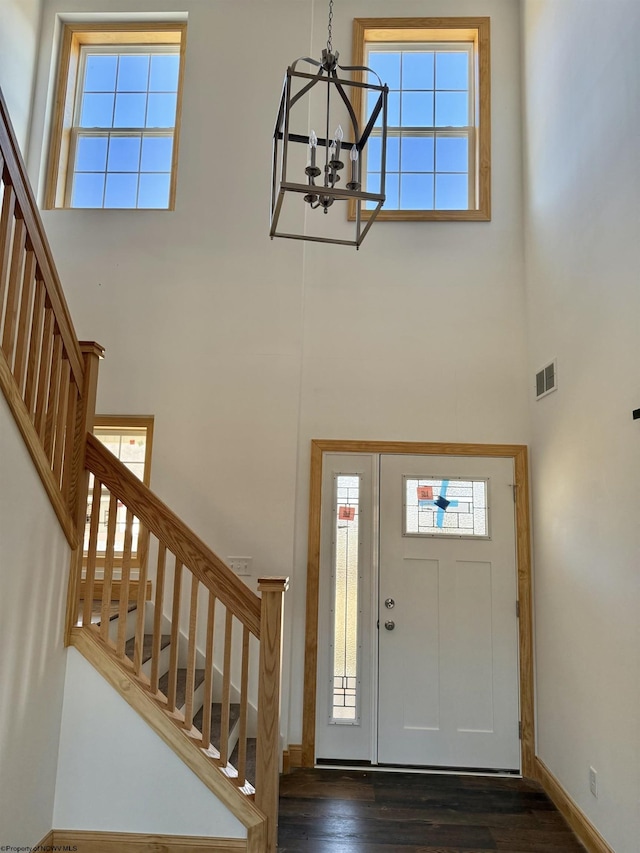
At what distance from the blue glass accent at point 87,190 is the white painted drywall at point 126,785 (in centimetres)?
348

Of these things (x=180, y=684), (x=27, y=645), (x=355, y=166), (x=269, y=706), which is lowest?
(x=180, y=684)

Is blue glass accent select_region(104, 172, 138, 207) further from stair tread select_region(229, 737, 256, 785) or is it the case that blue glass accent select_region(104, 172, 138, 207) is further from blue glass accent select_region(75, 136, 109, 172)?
stair tread select_region(229, 737, 256, 785)

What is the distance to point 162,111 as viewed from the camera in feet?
14.7

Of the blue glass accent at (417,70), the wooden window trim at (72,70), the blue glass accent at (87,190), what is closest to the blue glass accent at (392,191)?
the blue glass accent at (417,70)

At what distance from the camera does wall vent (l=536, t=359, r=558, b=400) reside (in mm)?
3473

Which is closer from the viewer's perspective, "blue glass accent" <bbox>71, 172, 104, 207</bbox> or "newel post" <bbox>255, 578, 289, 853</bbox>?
"newel post" <bbox>255, 578, 289, 853</bbox>

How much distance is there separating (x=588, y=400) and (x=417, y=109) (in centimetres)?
271

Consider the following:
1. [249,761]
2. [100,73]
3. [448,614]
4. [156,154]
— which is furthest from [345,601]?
[100,73]

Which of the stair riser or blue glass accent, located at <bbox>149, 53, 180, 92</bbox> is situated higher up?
blue glass accent, located at <bbox>149, 53, 180, 92</bbox>

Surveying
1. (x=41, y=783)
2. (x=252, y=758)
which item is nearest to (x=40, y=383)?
(x=41, y=783)

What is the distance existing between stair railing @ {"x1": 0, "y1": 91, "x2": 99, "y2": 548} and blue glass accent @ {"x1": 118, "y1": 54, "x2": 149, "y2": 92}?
2.70 meters

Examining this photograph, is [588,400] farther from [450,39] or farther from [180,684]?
[450,39]

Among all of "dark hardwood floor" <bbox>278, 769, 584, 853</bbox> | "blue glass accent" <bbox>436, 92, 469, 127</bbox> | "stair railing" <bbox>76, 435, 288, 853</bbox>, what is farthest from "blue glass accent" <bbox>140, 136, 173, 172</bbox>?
"dark hardwood floor" <bbox>278, 769, 584, 853</bbox>

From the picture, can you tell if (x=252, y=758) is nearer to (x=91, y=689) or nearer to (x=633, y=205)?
(x=91, y=689)
